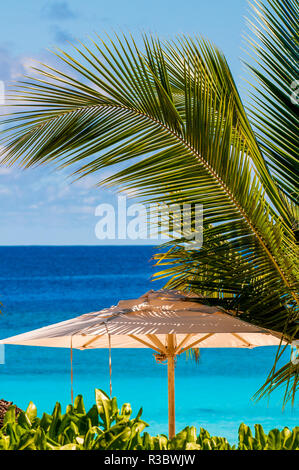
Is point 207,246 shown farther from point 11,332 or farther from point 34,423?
point 11,332

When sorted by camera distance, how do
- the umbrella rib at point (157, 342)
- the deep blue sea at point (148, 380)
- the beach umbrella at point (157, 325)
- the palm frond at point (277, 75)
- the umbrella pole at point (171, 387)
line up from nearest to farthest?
the beach umbrella at point (157, 325)
the palm frond at point (277, 75)
the umbrella pole at point (171, 387)
the umbrella rib at point (157, 342)
the deep blue sea at point (148, 380)

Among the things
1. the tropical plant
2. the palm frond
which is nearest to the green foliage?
the tropical plant

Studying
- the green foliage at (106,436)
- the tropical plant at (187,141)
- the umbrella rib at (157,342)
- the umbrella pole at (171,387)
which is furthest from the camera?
the umbrella rib at (157,342)

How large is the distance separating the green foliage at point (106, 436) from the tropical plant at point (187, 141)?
1.32 metres

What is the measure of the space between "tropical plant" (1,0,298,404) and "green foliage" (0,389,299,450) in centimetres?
132

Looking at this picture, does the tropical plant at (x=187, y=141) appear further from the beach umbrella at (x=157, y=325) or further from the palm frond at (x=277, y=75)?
the beach umbrella at (x=157, y=325)

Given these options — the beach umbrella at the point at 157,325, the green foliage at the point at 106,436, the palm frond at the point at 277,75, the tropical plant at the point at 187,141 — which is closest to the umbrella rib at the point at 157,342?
the beach umbrella at the point at 157,325

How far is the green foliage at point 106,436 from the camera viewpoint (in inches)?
111

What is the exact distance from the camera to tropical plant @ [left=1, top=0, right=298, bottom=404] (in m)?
4.09

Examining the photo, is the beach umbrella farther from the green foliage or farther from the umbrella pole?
the green foliage

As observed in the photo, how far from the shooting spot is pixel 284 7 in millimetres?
4539

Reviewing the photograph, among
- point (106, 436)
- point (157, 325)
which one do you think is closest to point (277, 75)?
point (157, 325)

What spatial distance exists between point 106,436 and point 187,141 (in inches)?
87.1

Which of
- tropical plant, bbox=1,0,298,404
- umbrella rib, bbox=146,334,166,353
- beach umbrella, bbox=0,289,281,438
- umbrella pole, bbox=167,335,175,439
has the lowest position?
umbrella pole, bbox=167,335,175,439
